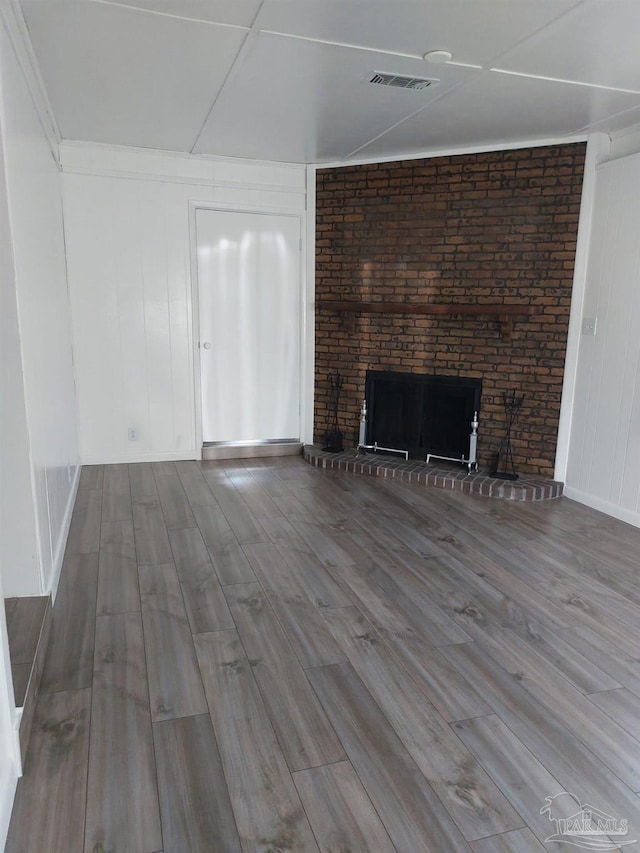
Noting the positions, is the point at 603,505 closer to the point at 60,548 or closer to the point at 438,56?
the point at 438,56

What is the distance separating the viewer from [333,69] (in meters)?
3.04

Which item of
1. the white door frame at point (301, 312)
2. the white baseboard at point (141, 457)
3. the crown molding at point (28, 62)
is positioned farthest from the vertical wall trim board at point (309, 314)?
the crown molding at point (28, 62)

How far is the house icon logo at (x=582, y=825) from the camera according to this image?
4.91 feet

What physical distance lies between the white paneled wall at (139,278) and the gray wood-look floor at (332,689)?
1455mm

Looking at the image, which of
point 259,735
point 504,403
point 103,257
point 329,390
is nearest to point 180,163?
point 103,257

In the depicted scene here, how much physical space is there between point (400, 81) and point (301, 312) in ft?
7.85

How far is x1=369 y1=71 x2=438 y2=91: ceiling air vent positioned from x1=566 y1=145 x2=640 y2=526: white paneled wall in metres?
1.60

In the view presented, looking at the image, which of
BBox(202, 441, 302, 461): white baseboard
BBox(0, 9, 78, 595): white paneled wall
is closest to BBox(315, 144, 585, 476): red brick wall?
BBox(202, 441, 302, 461): white baseboard

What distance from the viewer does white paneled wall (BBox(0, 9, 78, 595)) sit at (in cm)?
219

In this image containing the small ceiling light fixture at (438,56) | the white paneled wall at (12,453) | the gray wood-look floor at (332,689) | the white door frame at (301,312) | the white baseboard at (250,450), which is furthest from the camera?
the white baseboard at (250,450)

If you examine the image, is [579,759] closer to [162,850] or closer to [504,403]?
[162,850]

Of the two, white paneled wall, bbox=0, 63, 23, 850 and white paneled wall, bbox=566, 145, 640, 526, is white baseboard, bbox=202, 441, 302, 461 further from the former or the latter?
white paneled wall, bbox=0, 63, 23, 850

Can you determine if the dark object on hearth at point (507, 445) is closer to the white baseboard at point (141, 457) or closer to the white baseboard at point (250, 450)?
the white baseboard at point (250, 450)

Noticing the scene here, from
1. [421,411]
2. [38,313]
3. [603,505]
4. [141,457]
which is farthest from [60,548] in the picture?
[603,505]
